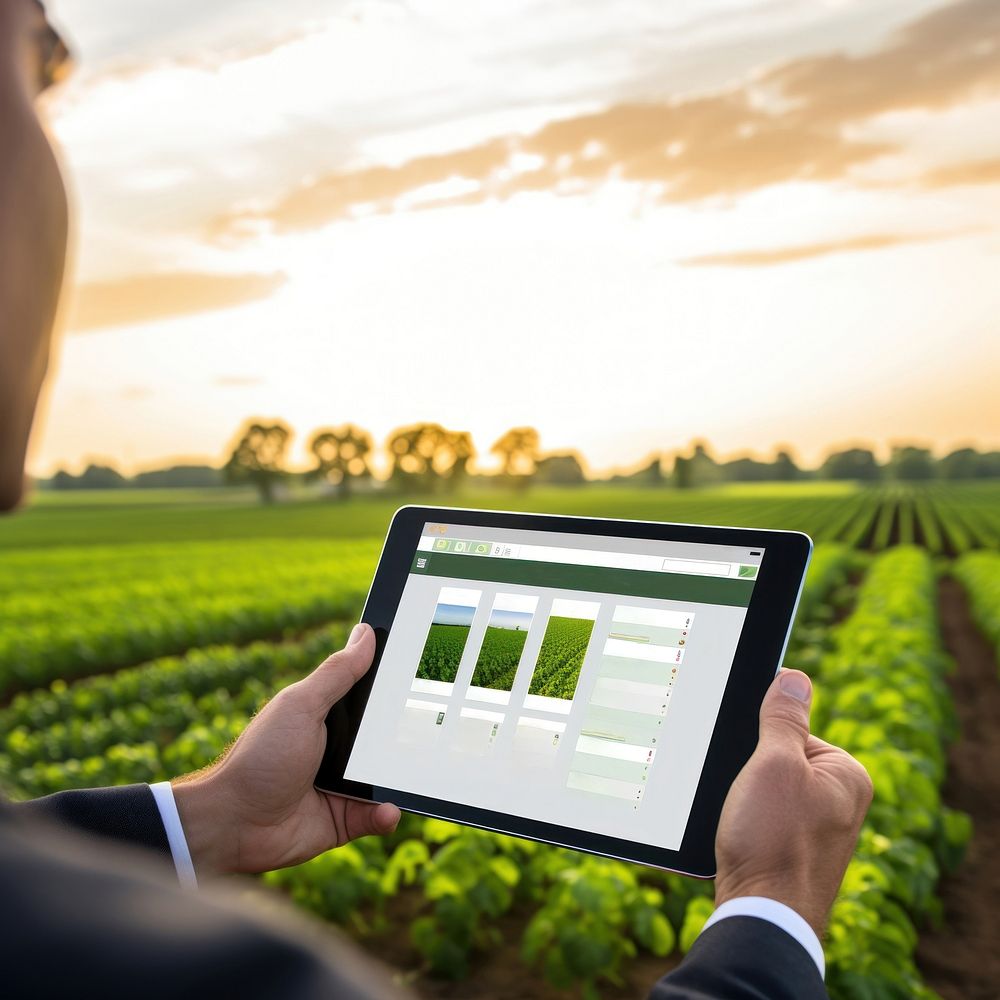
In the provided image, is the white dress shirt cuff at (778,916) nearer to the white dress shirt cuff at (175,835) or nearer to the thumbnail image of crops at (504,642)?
the thumbnail image of crops at (504,642)

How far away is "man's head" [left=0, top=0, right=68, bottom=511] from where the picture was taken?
726 millimetres

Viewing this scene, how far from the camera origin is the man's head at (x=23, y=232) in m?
0.73

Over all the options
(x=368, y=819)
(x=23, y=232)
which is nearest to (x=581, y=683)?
(x=368, y=819)

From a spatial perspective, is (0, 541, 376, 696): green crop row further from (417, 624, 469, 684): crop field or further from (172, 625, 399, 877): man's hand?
(417, 624, 469, 684): crop field

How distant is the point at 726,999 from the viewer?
0.98 metres

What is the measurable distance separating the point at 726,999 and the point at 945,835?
439 centimetres

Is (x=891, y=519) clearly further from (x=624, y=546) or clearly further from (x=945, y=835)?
(x=624, y=546)

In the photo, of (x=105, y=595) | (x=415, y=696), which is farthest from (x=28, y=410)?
(x=105, y=595)

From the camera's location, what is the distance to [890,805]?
14.5 feet

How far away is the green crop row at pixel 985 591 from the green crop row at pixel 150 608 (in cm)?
957

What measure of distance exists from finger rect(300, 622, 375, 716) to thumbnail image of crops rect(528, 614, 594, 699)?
0.41m

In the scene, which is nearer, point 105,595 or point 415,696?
point 415,696

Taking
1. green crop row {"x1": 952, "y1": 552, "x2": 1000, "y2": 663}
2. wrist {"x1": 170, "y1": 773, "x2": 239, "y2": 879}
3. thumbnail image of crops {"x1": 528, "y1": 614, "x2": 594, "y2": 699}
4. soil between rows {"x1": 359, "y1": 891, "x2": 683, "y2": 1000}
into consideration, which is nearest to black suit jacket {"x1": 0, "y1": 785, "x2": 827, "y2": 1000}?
thumbnail image of crops {"x1": 528, "y1": 614, "x2": 594, "y2": 699}

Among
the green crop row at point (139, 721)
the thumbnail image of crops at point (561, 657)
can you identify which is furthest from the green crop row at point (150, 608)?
the thumbnail image of crops at point (561, 657)
